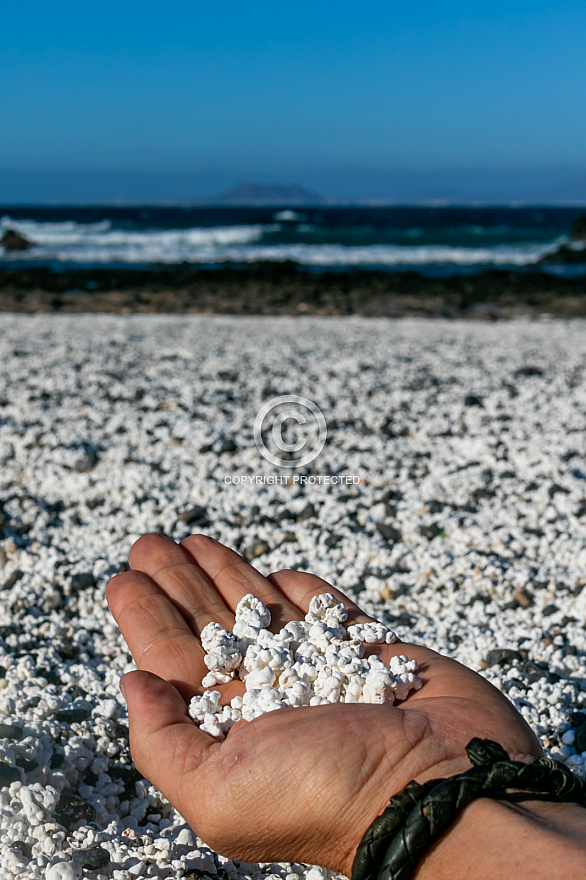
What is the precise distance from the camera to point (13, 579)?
3279 millimetres

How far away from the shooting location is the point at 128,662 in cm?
277

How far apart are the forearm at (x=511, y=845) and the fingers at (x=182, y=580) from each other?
35.3 inches

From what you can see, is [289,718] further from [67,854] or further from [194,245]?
[194,245]

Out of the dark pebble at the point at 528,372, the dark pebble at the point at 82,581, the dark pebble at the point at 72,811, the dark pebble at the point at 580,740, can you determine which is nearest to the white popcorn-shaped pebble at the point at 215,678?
the dark pebble at the point at 72,811

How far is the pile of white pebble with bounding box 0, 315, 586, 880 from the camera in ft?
6.43

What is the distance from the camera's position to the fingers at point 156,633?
1.97 m

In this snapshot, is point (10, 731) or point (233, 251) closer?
point (10, 731)

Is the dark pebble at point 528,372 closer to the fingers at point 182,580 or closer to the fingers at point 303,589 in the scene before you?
the fingers at point 303,589

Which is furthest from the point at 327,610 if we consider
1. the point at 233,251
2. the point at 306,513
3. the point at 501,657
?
the point at 233,251

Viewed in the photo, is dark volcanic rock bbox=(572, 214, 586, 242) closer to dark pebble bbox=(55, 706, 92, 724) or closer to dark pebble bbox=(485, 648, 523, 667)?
dark pebble bbox=(485, 648, 523, 667)

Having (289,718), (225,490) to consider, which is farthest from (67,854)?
(225,490)

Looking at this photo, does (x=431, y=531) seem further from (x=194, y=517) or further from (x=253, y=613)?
(x=253, y=613)

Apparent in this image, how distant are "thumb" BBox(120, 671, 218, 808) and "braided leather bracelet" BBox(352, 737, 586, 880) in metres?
0.42

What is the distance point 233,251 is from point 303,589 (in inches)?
965
